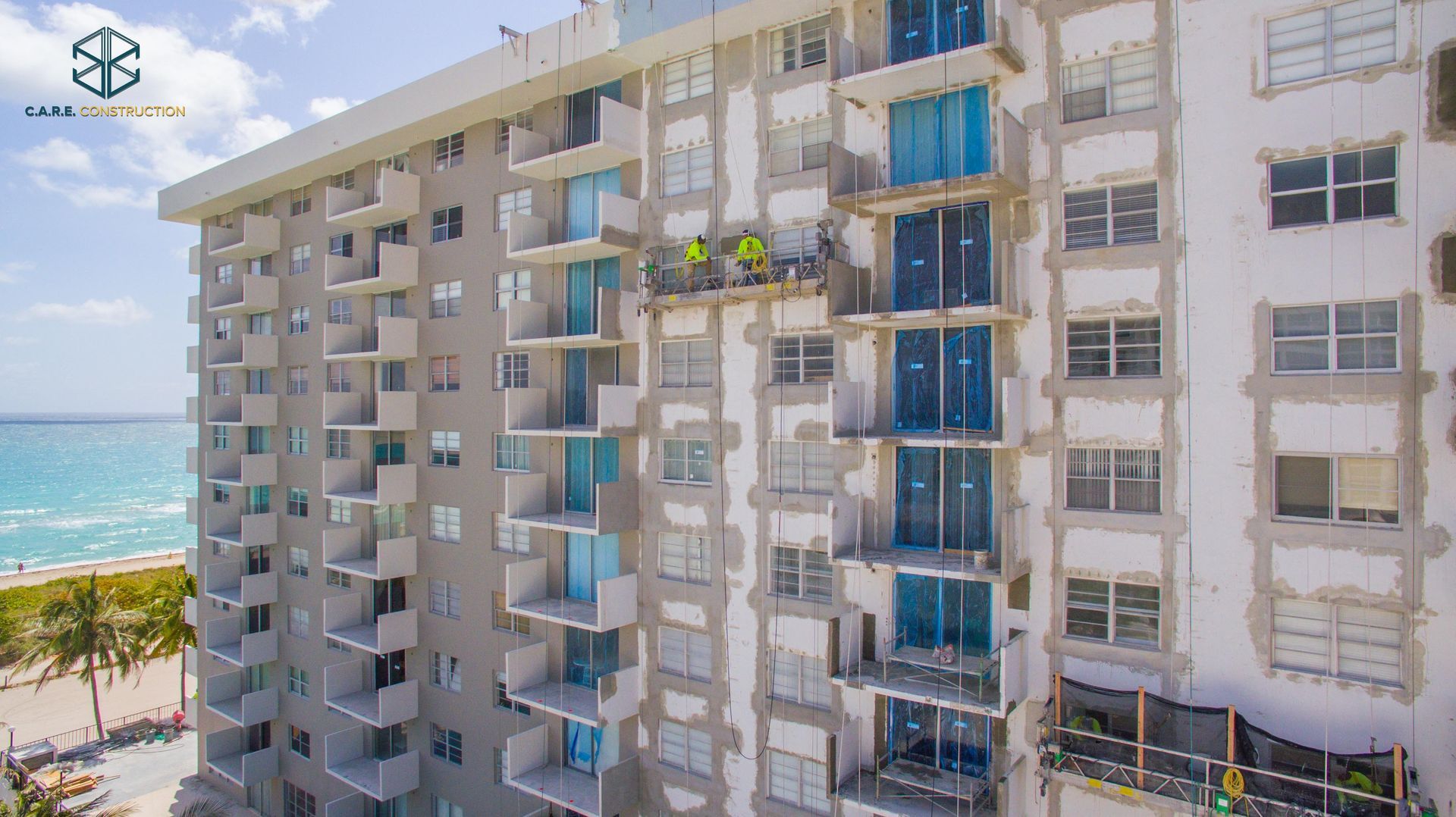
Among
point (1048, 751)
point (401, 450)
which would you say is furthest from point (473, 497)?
point (1048, 751)

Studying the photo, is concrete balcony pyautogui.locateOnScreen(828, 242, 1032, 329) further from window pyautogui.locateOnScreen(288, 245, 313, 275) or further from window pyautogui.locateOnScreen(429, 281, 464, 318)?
window pyautogui.locateOnScreen(288, 245, 313, 275)

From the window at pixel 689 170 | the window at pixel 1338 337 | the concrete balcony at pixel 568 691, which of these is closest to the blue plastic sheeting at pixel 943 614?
the window at pixel 1338 337

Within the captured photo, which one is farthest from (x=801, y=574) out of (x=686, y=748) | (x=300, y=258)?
(x=300, y=258)

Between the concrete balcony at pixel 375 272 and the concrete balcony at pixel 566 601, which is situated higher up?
the concrete balcony at pixel 375 272

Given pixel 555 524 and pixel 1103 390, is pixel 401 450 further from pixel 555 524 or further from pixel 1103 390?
pixel 1103 390

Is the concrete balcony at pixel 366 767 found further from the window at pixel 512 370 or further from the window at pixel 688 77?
the window at pixel 688 77

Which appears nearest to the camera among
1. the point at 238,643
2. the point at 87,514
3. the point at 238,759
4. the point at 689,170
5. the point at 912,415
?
the point at 912,415

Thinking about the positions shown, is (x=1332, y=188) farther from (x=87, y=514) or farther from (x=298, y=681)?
(x=87, y=514)
